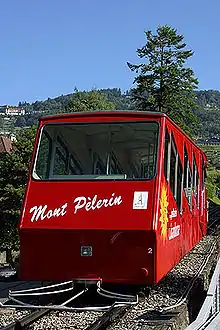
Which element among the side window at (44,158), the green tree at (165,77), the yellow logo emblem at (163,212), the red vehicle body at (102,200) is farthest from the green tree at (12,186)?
the yellow logo emblem at (163,212)

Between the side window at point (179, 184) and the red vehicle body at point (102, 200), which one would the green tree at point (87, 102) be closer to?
the side window at point (179, 184)

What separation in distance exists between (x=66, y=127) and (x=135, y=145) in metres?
1.32

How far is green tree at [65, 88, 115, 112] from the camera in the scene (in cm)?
6219

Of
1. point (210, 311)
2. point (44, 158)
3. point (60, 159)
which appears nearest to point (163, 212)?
point (60, 159)

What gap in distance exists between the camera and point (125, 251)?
9.57 metres

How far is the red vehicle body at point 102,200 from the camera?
9.59 meters

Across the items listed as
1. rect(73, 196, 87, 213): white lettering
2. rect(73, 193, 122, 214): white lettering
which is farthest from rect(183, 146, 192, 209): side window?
rect(73, 196, 87, 213): white lettering

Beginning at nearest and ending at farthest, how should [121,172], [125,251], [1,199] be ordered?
[125,251] < [121,172] < [1,199]

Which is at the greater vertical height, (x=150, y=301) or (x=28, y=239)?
(x=28, y=239)

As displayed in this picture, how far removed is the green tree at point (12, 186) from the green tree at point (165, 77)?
918cm

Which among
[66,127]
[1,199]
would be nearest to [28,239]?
[66,127]

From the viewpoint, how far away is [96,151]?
10.9m

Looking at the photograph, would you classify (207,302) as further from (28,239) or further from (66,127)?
(66,127)

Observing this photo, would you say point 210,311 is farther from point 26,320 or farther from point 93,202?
point 93,202
